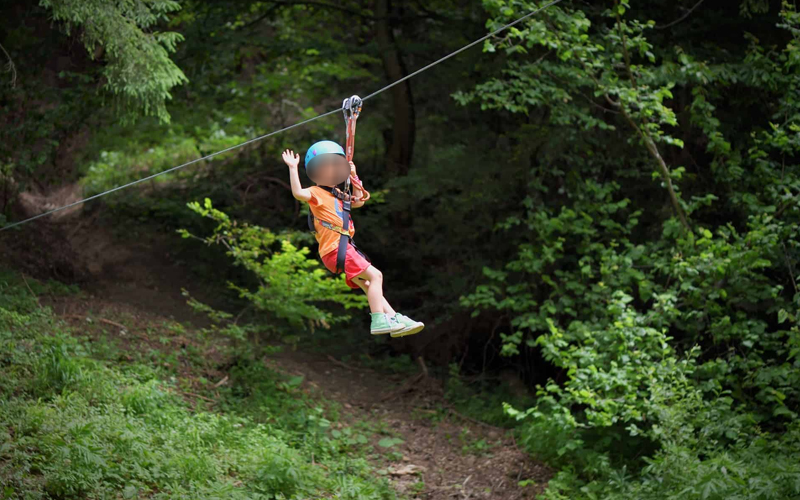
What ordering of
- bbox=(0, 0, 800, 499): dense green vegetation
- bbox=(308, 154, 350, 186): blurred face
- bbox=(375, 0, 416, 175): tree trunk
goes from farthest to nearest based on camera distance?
bbox=(375, 0, 416, 175): tree trunk, bbox=(0, 0, 800, 499): dense green vegetation, bbox=(308, 154, 350, 186): blurred face

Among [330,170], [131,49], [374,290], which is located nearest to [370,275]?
[374,290]

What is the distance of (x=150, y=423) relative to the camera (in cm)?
619

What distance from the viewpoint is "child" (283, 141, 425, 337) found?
159 inches

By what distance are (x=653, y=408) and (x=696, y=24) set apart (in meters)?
4.76

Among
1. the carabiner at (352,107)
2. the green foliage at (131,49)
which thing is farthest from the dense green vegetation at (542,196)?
the carabiner at (352,107)

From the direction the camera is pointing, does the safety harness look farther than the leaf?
No

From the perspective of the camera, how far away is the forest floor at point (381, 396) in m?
7.36

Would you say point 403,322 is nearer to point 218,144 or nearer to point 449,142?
point 449,142

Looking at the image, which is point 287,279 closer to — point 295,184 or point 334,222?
point 334,222

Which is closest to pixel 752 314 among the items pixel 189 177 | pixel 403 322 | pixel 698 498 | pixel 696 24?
pixel 698 498

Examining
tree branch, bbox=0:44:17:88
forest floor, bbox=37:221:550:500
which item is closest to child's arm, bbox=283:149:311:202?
forest floor, bbox=37:221:550:500

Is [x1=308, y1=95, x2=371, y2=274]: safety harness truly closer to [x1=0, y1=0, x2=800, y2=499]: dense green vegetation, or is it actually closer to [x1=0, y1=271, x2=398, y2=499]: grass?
[x1=0, y1=271, x2=398, y2=499]: grass

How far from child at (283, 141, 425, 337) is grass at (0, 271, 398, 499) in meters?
2.29

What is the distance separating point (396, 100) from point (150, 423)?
725 cm
